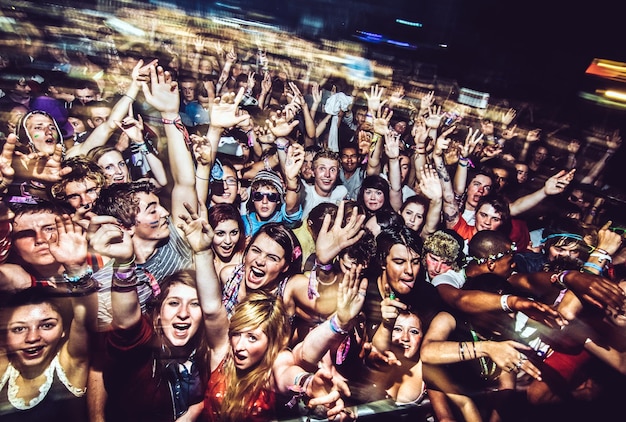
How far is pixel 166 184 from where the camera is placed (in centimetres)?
187


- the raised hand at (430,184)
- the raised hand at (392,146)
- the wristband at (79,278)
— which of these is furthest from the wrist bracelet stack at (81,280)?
Result: the raised hand at (430,184)

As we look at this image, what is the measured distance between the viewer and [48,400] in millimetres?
1778

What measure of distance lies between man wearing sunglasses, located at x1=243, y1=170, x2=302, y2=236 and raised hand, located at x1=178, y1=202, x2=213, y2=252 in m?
0.23

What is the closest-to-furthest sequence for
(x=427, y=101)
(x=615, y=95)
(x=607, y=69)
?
(x=427, y=101) < (x=615, y=95) < (x=607, y=69)

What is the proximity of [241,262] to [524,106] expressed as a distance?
2.88m

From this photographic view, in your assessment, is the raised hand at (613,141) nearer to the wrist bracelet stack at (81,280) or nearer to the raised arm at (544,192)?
the raised arm at (544,192)

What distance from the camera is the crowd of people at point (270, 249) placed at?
174cm

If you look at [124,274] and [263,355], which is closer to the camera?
[124,274]

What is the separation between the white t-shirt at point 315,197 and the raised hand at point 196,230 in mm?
560

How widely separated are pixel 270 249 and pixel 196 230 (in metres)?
0.39

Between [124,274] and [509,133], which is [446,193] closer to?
[509,133]

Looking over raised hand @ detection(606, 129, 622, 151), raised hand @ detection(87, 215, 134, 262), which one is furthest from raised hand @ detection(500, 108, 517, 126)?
raised hand @ detection(87, 215, 134, 262)

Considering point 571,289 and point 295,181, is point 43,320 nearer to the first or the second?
point 295,181

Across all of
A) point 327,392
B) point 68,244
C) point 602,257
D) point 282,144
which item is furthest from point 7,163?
point 602,257
